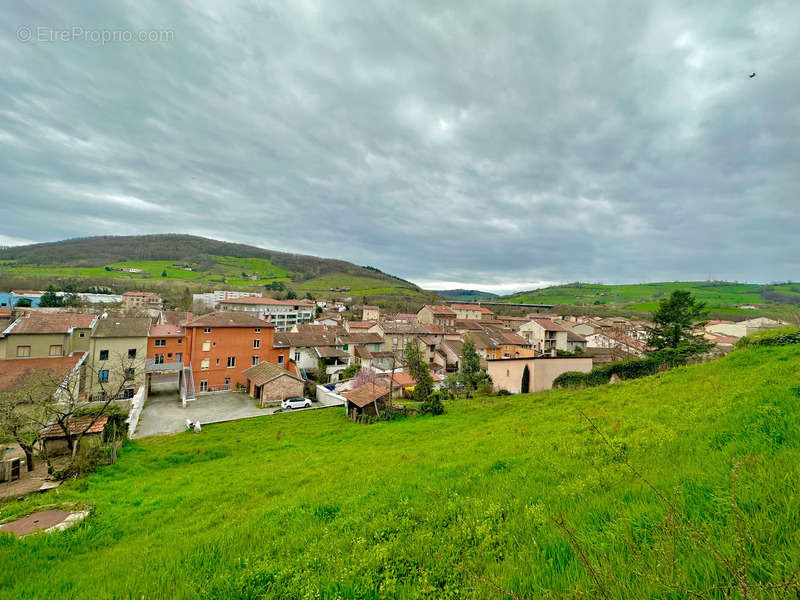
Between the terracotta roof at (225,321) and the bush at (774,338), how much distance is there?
42.0 meters

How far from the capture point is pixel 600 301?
13150 centimetres

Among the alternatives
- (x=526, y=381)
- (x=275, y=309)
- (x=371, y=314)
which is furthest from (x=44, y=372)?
(x=371, y=314)

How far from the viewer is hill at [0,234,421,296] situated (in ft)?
377

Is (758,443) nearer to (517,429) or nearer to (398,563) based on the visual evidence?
(398,563)

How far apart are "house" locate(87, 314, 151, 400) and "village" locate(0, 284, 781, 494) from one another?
10 cm

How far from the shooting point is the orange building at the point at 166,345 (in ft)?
111

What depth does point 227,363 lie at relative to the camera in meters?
35.5

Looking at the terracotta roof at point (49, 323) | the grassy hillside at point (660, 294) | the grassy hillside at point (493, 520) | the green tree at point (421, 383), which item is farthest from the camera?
the grassy hillside at point (660, 294)

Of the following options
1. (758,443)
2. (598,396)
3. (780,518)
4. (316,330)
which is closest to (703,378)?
(598,396)

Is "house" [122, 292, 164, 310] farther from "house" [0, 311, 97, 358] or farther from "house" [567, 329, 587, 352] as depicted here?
"house" [567, 329, 587, 352]

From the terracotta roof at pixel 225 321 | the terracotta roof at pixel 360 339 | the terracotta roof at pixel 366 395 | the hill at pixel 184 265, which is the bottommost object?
the terracotta roof at pixel 366 395

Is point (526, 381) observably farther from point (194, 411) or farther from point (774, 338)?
point (194, 411)

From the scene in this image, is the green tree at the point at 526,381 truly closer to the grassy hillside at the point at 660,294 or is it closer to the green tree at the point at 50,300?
the grassy hillside at the point at 660,294

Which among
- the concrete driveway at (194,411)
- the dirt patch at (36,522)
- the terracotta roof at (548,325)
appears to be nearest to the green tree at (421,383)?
the concrete driveway at (194,411)
